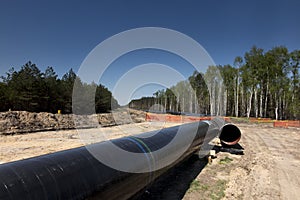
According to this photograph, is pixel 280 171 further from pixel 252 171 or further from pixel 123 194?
pixel 123 194

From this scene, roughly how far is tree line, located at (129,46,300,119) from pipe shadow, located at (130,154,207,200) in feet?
90.1

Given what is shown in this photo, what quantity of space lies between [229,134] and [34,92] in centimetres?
2288

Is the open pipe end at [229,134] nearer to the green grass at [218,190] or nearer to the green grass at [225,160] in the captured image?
the green grass at [225,160]

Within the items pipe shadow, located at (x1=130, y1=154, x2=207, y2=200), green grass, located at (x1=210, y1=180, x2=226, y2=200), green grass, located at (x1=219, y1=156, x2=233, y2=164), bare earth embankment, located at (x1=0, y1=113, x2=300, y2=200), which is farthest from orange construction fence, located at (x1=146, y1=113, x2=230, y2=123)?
green grass, located at (x1=210, y1=180, x2=226, y2=200)

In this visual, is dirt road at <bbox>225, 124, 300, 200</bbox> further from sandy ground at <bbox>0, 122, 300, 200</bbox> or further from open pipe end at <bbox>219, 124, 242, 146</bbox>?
open pipe end at <bbox>219, 124, 242, 146</bbox>

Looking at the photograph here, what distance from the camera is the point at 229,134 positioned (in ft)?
33.3

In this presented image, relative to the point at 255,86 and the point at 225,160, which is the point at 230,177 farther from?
the point at 255,86

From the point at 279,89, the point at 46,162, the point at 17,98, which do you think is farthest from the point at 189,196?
the point at 279,89

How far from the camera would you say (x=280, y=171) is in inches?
252

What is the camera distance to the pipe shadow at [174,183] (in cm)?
434

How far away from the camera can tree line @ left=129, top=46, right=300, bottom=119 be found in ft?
96.2

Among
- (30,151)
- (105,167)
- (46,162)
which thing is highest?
(46,162)

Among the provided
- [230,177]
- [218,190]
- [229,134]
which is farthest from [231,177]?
[229,134]

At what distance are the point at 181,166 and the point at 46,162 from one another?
5251 millimetres
